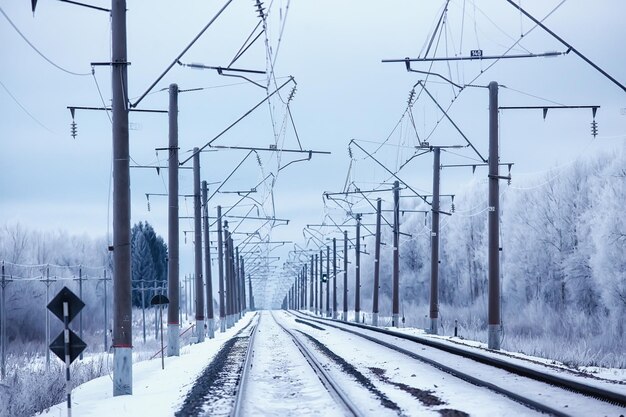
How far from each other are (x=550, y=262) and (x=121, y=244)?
65.5 metres

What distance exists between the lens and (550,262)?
80.0 meters

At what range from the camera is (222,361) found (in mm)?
26688

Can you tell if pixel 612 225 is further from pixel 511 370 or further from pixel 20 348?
pixel 511 370

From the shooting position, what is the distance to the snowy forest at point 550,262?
151ft

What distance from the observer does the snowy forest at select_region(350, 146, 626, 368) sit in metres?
46.0

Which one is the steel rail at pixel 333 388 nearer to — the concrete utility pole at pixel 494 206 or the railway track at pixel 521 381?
the railway track at pixel 521 381

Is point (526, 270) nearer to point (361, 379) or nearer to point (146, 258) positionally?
point (146, 258)

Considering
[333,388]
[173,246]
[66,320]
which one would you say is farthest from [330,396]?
[173,246]

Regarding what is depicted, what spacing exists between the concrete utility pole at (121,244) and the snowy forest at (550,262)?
11772 millimetres

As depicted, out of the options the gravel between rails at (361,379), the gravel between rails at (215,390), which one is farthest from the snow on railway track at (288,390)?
the gravel between rails at (361,379)

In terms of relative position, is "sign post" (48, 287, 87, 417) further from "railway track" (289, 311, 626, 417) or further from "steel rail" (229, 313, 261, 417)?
"railway track" (289, 311, 626, 417)

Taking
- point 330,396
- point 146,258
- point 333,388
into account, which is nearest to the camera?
point 330,396

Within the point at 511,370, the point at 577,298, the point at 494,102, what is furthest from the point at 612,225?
the point at 511,370

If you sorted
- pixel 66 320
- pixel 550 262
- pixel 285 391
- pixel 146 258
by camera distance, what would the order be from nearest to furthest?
pixel 66 320 → pixel 285 391 → pixel 550 262 → pixel 146 258
